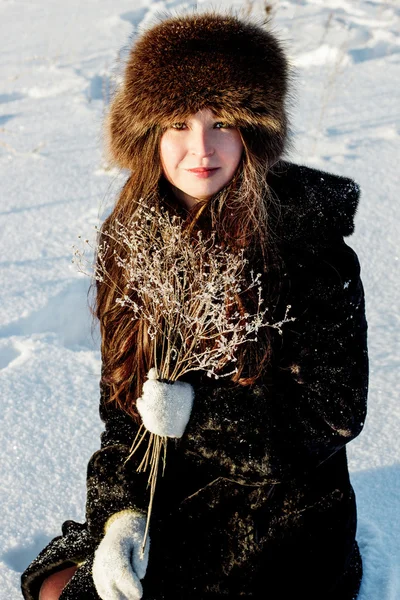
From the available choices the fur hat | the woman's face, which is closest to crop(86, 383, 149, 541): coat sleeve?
the woman's face

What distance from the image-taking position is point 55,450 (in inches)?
91.0

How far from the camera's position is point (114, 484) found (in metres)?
1.66

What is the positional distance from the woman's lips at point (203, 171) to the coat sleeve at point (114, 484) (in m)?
0.65

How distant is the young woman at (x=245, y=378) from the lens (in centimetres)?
155

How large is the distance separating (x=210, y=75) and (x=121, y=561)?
1.08 m

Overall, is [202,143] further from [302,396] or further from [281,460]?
[281,460]

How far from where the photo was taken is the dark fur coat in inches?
62.1

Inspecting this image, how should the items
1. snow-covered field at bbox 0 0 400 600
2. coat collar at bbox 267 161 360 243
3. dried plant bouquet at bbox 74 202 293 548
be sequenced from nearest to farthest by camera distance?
1. dried plant bouquet at bbox 74 202 293 548
2. coat collar at bbox 267 161 360 243
3. snow-covered field at bbox 0 0 400 600

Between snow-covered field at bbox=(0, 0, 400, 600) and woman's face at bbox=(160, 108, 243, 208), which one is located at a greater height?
woman's face at bbox=(160, 108, 243, 208)

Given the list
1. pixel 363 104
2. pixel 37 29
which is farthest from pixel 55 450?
pixel 37 29

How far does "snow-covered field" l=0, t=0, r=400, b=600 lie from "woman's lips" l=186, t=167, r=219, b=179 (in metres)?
0.34

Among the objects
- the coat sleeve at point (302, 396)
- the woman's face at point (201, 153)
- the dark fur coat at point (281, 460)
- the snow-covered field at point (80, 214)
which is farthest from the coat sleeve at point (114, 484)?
the woman's face at point (201, 153)

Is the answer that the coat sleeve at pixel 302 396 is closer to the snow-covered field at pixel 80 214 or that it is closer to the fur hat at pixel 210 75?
the fur hat at pixel 210 75

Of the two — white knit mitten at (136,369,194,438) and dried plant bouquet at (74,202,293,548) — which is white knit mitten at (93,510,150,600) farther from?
white knit mitten at (136,369,194,438)
